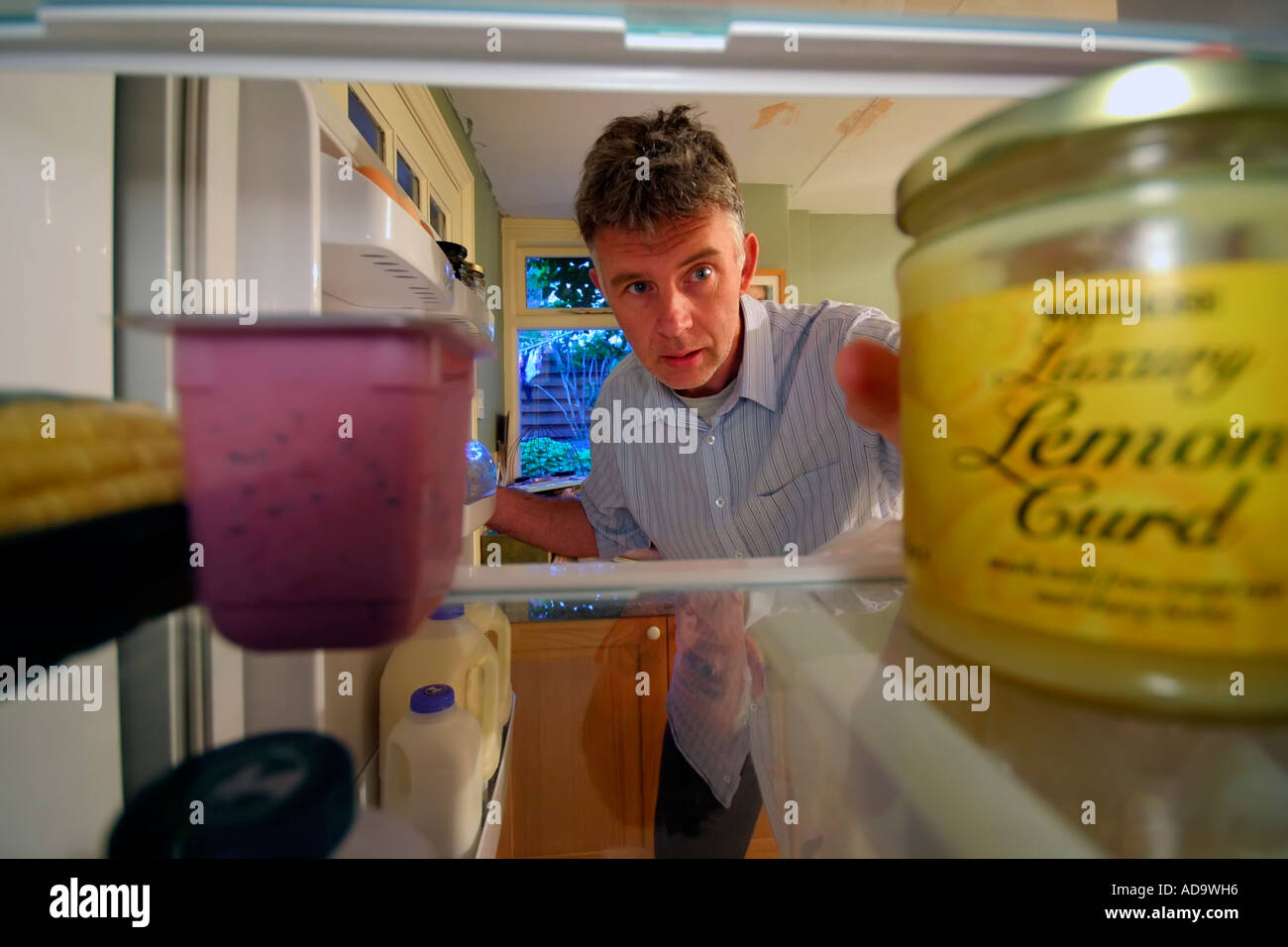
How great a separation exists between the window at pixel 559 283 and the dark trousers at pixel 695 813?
11.9 ft

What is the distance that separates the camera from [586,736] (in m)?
0.41

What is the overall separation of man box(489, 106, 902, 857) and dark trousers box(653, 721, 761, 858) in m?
0.76

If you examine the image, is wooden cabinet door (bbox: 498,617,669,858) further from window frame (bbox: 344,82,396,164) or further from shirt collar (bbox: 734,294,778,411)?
window frame (bbox: 344,82,396,164)

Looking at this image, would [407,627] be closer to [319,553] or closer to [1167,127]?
[319,553]

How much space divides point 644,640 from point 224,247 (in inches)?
15.8

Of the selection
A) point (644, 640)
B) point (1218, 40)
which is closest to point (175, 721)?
point (644, 640)

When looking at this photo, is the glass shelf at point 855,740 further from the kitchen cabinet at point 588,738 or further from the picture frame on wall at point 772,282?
the picture frame on wall at point 772,282

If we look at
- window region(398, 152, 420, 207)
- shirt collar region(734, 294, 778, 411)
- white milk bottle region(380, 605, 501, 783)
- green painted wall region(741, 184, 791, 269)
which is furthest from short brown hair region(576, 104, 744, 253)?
green painted wall region(741, 184, 791, 269)

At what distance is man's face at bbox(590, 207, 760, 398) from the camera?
1115 millimetres

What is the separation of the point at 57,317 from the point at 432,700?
11.3 inches

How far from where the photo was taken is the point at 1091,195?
219 mm

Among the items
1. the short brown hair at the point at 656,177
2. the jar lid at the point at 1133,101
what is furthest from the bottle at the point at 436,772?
the short brown hair at the point at 656,177

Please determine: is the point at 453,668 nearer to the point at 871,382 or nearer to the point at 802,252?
the point at 871,382

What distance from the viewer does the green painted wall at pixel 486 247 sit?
2467 millimetres
